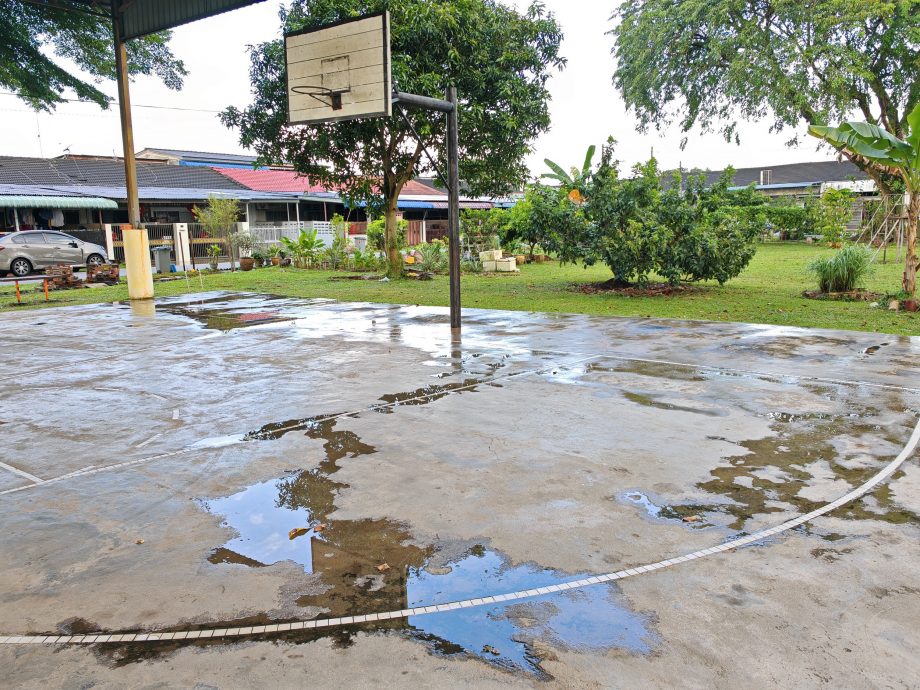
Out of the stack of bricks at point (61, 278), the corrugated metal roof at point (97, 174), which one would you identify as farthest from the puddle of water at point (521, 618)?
the corrugated metal roof at point (97, 174)

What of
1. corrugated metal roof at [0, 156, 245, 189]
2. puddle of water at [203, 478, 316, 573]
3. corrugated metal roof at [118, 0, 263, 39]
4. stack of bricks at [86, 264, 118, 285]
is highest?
corrugated metal roof at [118, 0, 263, 39]

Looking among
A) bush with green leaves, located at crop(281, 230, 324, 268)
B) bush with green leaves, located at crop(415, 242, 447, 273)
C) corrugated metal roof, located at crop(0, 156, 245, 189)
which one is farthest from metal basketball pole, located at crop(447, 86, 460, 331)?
corrugated metal roof, located at crop(0, 156, 245, 189)

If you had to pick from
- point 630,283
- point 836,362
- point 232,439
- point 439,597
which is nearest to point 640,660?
point 439,597

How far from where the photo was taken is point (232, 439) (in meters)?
5.36

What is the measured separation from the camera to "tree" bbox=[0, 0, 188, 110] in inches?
727

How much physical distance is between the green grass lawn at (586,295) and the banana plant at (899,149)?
1.10 meters

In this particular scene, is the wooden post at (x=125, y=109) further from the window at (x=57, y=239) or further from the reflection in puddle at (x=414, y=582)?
the reflection in puddle at (x=414, y=582)

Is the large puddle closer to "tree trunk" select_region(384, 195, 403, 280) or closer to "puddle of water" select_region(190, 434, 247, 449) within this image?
"puddle of water" select_region(190, 434, 247, 449)

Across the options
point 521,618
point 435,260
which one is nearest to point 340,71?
point 521,618

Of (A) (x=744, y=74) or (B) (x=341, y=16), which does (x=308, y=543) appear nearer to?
(B) (x=341, y=16)

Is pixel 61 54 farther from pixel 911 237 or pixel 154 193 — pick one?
pixel 911 237

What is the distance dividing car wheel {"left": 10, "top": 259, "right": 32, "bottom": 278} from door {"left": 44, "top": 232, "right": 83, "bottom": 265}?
774mm

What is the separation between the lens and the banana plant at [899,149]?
1095cm

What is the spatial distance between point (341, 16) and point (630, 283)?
8.43 m
